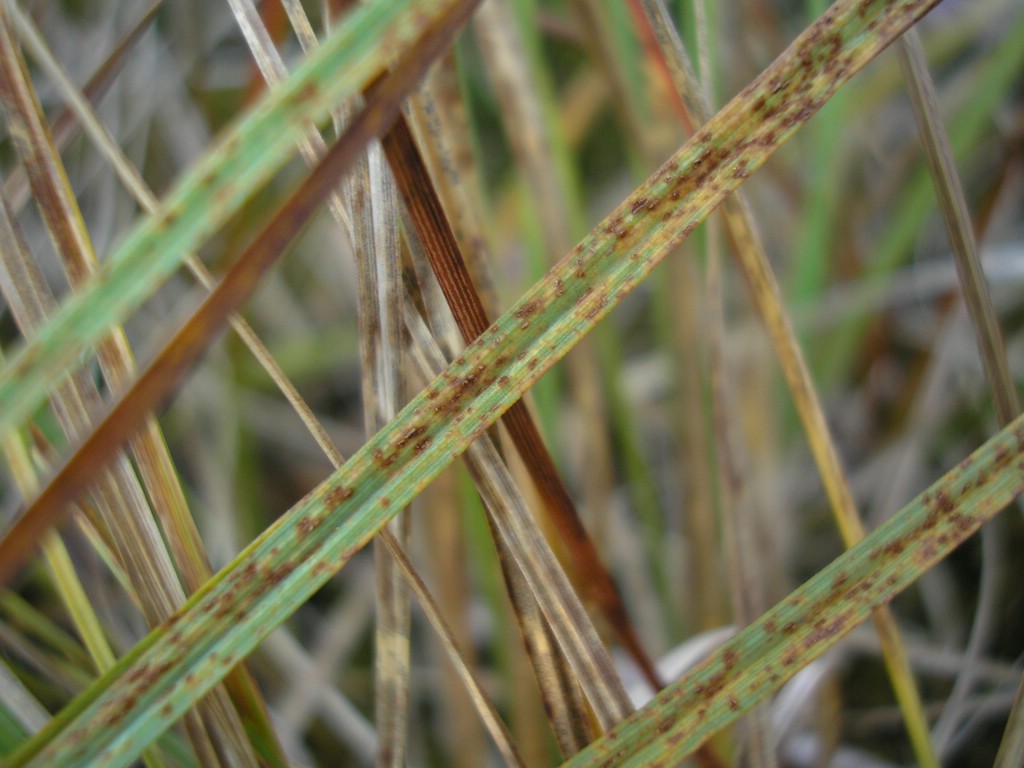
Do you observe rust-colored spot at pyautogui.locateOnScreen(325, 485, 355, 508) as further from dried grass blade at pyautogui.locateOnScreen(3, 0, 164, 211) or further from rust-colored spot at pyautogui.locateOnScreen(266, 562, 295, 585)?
dried grass blade at pyautogui.locateOnScreen(3, 0, 164, 211)

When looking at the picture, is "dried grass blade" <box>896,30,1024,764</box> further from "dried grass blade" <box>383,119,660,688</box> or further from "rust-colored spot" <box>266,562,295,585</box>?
"rust-colored spot" <box>266,562,295,585</box>

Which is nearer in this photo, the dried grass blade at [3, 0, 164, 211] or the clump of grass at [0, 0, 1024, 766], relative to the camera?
the clump of grass at [0, 0, 1024, 766]

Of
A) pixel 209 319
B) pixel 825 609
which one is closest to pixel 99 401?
pixel 209 319

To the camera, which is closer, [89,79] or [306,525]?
[306,525]

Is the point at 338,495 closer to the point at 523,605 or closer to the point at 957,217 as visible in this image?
the point at 523,605

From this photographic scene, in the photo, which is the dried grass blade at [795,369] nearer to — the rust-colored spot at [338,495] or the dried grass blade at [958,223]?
the dried grass blade at [958,223]

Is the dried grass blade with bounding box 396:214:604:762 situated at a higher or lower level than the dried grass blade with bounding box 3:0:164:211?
→ lower

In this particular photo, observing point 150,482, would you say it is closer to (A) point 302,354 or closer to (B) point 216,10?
(A) point 302,354

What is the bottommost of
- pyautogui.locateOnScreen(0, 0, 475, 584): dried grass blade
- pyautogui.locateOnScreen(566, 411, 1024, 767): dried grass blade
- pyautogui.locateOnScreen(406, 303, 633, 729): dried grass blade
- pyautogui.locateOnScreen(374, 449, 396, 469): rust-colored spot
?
pyautogui.locateOnScreen(566, 411, 1024, 767): dried grass blade

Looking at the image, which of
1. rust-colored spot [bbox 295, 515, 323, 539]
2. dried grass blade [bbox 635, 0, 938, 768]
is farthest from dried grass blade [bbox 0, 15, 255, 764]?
dried grass blade [bbox 635, 0, 938, 768]
